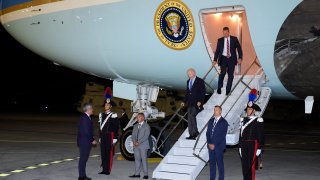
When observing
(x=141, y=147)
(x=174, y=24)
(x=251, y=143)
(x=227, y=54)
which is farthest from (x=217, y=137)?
(x=174, y=24)

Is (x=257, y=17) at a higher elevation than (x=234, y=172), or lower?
higher

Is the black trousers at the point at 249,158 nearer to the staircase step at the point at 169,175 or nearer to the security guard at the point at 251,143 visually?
the security guard at the point at 251,143

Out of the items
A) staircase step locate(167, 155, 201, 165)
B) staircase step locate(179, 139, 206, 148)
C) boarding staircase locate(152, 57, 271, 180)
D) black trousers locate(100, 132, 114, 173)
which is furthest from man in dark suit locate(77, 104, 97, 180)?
staircase step locate(179, 139, 206, 148)

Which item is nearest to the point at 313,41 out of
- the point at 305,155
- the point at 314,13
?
the point at 314,13

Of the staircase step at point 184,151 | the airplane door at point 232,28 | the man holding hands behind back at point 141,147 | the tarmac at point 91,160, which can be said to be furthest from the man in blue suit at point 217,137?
the airplane door at point 232,28

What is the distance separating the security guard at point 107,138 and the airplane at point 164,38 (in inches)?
95.5

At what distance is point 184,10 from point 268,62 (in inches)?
104

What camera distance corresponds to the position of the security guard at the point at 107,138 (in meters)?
14.6

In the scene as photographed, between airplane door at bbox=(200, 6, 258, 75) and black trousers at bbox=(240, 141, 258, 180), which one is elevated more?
airplane door at bbox=(200, 6, 258, 75)

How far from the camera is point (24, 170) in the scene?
15195 mm

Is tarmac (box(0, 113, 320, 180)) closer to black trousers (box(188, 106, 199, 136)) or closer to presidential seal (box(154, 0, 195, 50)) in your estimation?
black trousers (box(188, 106, 199, 136))

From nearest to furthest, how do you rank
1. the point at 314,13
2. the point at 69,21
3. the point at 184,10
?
Result: the point at 314,13 → the point at 184,10 → the point at 69,21

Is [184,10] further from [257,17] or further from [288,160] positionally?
[288,160]

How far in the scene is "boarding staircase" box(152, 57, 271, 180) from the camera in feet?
43.5
